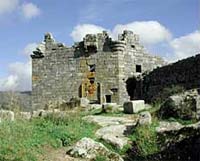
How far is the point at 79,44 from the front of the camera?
30984mm

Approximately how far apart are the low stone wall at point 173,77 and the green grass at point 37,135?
935 cm

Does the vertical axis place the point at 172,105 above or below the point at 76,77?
below

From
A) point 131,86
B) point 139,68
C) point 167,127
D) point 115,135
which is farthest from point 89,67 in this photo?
point 167,127

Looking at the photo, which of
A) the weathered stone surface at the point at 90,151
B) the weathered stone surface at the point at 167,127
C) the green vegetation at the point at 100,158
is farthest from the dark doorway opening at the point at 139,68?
the green vegetation at the point at 100,158

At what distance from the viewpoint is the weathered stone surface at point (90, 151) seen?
29.8 feet

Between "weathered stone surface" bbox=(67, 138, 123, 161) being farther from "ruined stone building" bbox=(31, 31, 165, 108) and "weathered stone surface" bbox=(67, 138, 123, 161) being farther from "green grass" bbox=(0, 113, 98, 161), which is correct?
"ruined stone building" bbox=(31, 31, 165, 108)

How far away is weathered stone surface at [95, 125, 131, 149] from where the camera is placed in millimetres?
10145

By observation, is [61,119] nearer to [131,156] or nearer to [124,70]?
[131,156]

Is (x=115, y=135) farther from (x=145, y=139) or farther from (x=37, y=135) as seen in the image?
(x=37, y=135)

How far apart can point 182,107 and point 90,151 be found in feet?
12.4

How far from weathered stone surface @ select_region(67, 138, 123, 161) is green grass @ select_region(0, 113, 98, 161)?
0.68m

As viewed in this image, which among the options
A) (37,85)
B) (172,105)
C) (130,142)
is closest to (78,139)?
(130,142)

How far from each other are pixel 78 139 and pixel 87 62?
65.6 ft

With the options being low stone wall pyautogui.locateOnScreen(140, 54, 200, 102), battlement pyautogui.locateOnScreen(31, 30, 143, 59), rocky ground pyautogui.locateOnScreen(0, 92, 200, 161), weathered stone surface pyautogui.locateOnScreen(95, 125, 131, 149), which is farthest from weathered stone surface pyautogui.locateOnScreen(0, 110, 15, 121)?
battlement pyautogui.locateOnScreen(31, 30, 143, 59)
